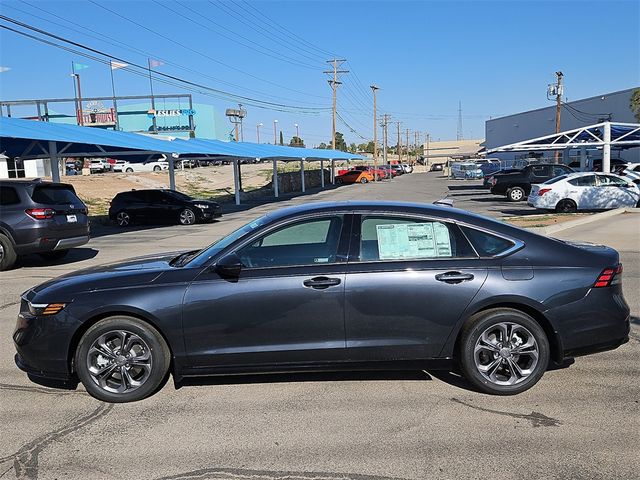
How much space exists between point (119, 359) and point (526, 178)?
2509 centimetres

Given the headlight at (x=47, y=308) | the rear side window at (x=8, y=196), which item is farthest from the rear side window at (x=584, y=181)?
the headlight at (x=47, y=308)

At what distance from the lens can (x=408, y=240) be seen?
4461 mm

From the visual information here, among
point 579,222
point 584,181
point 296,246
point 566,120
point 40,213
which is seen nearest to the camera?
point 296,246

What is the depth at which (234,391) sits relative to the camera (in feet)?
14.9

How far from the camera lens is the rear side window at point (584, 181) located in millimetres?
18969

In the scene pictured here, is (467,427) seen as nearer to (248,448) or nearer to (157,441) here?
(248,448)

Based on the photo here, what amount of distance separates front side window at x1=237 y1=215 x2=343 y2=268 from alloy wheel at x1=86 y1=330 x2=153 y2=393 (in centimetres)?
107

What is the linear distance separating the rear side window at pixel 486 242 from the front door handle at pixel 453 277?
26 centimetres

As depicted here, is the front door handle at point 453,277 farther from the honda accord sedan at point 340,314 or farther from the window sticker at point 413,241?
the window sticker at point 413,241

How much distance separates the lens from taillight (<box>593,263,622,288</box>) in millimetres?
4371

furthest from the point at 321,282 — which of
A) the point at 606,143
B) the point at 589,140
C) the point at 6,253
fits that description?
the point at 589,140

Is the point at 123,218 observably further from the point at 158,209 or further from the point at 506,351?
the point at 506,351

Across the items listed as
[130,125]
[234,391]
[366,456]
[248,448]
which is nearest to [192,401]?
[234,391]

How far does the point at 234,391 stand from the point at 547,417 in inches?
95.6
